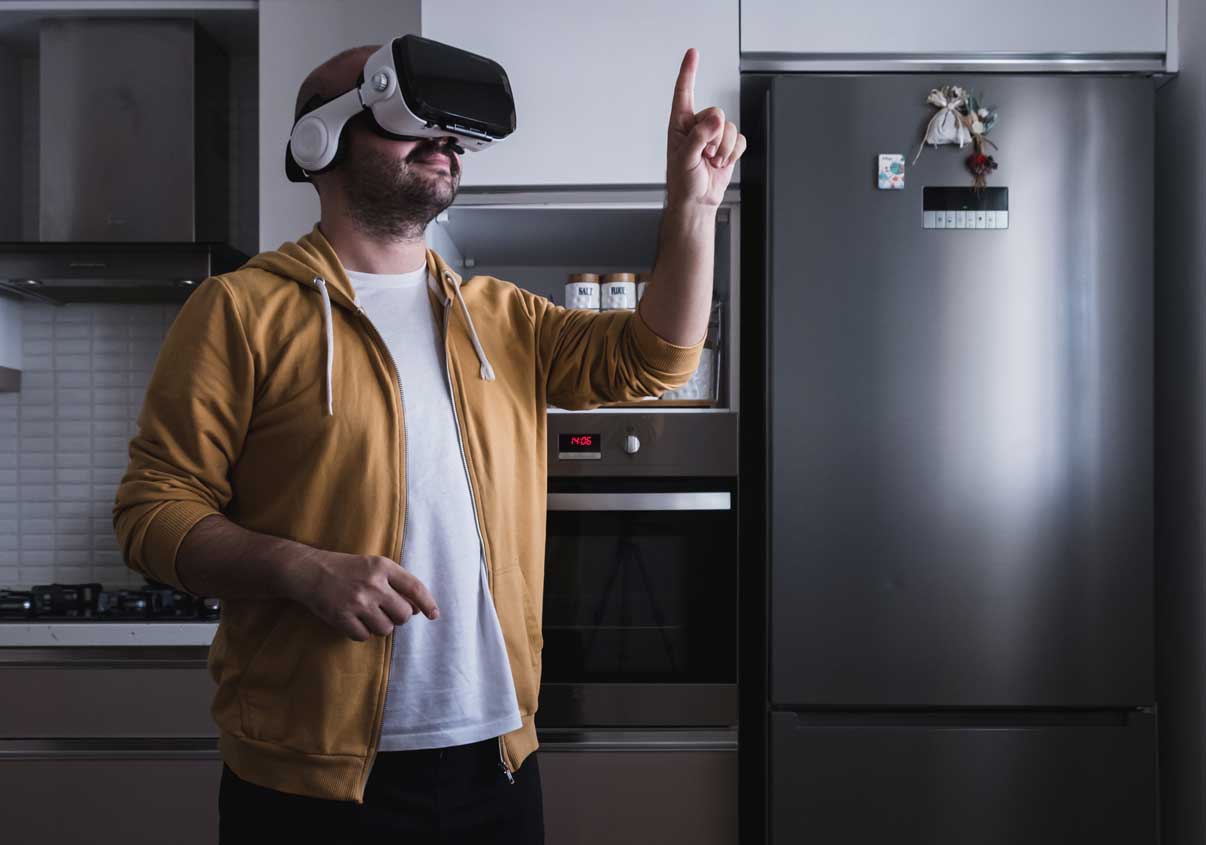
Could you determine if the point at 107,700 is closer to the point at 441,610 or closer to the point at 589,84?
the point at 441,610

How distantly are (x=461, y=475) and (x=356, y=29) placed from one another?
4.93 ft

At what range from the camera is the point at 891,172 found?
1649 mm

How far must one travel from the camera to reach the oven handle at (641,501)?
1718mm

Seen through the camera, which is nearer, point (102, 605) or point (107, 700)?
point (107, 700)

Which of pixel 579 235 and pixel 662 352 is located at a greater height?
pixel 579 235

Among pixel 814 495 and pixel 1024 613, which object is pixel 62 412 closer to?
pixel 814 495

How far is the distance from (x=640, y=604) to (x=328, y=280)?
972mm

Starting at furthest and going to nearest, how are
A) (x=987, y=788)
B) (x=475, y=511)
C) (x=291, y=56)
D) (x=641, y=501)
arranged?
(x=291, y=56) < (x=641, y=501) < (x=987, y=788) < (x=475, y=511)

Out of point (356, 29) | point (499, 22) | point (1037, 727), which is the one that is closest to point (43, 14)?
point (356, 29)

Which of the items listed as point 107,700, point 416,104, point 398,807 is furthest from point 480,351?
point 107,700

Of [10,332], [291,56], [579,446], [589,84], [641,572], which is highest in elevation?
[291,56]

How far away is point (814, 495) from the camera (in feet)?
5.41

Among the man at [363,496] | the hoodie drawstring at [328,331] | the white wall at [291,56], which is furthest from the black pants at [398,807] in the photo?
the white wall at [291,56]

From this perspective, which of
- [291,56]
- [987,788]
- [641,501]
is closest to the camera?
[987,788]
